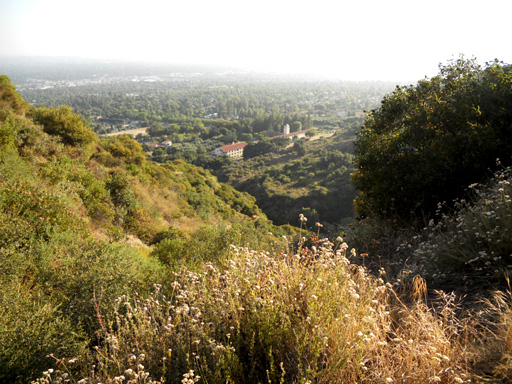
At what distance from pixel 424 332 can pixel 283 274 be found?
1.00 meters

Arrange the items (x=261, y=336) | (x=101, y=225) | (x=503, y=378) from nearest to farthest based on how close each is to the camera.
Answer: (x=503, y=378) < (x=261, y=336) < (x=101, y=225)

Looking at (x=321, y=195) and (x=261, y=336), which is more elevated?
(x=261, y=336)

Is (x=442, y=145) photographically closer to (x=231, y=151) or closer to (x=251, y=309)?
(x=251, y=309)

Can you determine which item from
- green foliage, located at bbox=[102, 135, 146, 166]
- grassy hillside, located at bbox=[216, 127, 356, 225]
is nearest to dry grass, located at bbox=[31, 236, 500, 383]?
green foliage, located at bbox=[102, 135, 146, 166]

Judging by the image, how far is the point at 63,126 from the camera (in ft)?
40.6

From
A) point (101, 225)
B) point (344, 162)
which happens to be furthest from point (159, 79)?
point (101, 225)

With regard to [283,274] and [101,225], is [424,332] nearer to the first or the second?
[283,274]

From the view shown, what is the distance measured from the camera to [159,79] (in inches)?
6142

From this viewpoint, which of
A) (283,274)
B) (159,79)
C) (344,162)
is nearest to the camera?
(283,274)

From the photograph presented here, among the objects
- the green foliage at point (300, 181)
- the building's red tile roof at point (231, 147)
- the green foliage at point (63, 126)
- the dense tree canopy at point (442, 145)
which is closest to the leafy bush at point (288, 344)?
the dense tree canopy at point (442, 145)

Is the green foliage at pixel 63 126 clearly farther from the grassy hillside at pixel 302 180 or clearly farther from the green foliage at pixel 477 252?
the grassy hillside at pixel 302 180

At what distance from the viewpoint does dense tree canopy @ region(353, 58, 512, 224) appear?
530cm

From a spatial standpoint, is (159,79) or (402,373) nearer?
(402,373)

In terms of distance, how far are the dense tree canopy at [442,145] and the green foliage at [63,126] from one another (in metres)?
11.5
